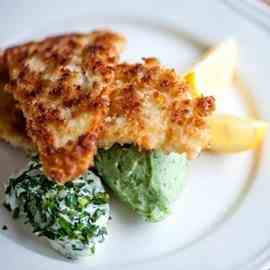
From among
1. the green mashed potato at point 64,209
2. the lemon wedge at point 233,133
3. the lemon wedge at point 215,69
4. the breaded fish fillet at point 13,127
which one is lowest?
Answer: the green mashed potato at point 64,209

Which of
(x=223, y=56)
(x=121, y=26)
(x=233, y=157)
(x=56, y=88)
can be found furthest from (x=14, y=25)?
(x=233, y=157)

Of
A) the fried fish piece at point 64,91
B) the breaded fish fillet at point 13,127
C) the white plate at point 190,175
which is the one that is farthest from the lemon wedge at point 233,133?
the breaded fish fillet at point 13,127

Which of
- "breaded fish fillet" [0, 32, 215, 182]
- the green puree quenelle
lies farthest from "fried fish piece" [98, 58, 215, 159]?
the green puree quenelle

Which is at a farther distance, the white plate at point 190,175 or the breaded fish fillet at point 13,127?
the breaded fish fillet at point 13,127

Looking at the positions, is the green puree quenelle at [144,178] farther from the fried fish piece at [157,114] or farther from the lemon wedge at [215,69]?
the lemon wedge at [215,69]

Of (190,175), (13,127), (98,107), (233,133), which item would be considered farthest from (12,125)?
(233,133)
